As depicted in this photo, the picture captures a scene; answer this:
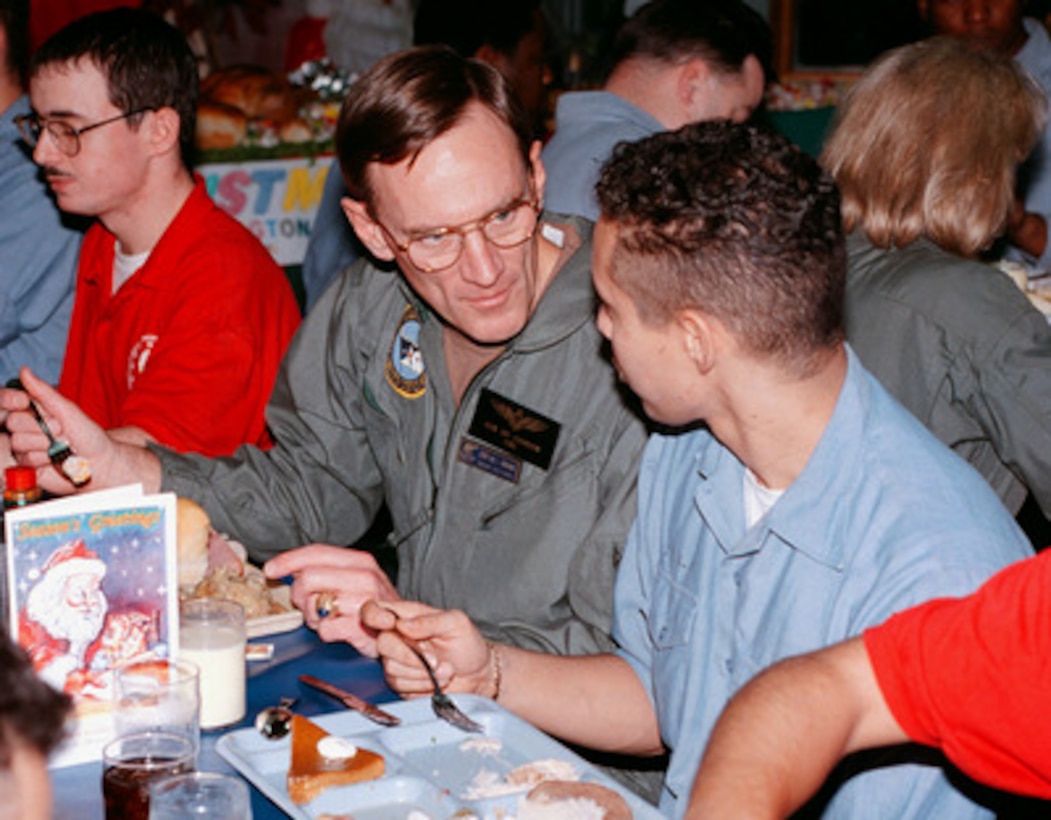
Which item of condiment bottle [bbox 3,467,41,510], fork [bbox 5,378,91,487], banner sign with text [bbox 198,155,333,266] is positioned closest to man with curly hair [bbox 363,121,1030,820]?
condiment bottle [bbox 3,467,41,510]

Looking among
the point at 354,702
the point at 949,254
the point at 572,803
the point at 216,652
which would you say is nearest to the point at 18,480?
the point at 216,652

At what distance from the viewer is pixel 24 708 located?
0.85 m

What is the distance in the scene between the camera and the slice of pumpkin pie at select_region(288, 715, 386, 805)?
1.76 m

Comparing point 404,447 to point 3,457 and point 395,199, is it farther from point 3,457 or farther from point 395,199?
point 3,457

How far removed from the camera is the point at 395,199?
2.42m

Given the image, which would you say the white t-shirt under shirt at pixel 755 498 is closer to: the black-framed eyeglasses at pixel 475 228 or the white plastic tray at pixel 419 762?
the white plastic tray at pixel 419 762

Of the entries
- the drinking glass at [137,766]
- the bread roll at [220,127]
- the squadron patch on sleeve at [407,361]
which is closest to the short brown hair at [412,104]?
the squadron patch on sleeve at [407,361]

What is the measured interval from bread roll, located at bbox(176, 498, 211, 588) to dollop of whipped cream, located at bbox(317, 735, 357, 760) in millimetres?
658

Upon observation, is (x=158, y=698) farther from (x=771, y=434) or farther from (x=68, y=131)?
(x=68, y=131)

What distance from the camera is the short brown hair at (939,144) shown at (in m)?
3.07

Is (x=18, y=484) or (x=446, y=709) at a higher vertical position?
(x=18, y=484)

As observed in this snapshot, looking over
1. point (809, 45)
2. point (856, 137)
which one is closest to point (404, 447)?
point (856, 137)

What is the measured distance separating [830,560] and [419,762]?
1.93ft

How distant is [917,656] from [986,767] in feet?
0.44
